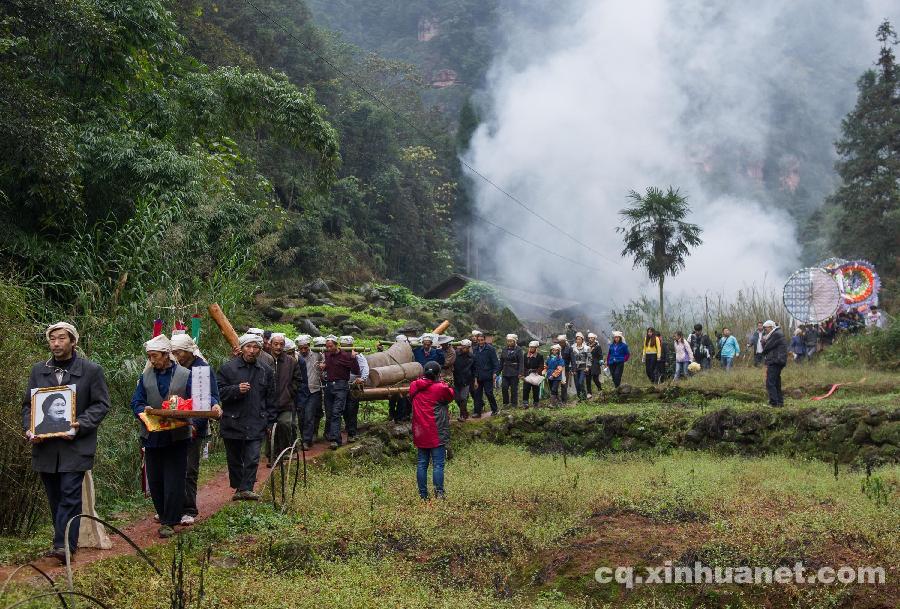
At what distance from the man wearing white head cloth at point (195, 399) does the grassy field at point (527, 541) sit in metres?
0.35

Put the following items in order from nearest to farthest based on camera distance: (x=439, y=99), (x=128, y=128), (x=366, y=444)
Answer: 1. (x=366, y=444)
2. (x=128, y=128)
3. (x=439, y=99)

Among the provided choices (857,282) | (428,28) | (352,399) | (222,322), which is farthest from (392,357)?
(428,28)

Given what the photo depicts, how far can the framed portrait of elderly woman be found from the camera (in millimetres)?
6559

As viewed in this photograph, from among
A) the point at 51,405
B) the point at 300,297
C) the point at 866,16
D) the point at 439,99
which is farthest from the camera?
the point at 866,16

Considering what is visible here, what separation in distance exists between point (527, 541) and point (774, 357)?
7.99m

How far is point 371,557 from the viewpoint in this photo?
7516 millimetres

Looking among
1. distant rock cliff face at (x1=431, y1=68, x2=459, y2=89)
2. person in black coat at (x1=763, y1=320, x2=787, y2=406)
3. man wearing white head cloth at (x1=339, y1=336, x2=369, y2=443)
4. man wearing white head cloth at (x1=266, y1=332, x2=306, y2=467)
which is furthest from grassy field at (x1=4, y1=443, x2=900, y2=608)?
distant rock cliff face at (x1=431, y1=68, x2=459, y2=89)

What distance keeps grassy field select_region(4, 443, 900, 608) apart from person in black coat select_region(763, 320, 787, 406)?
3.68 m

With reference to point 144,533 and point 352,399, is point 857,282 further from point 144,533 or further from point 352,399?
point 144,533

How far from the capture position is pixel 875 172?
3706 centimetres

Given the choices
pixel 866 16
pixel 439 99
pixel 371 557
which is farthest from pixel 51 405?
pixel 866 16

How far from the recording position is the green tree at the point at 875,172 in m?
36.2

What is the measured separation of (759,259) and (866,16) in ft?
229

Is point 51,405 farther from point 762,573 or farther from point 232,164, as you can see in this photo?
point 232,164
